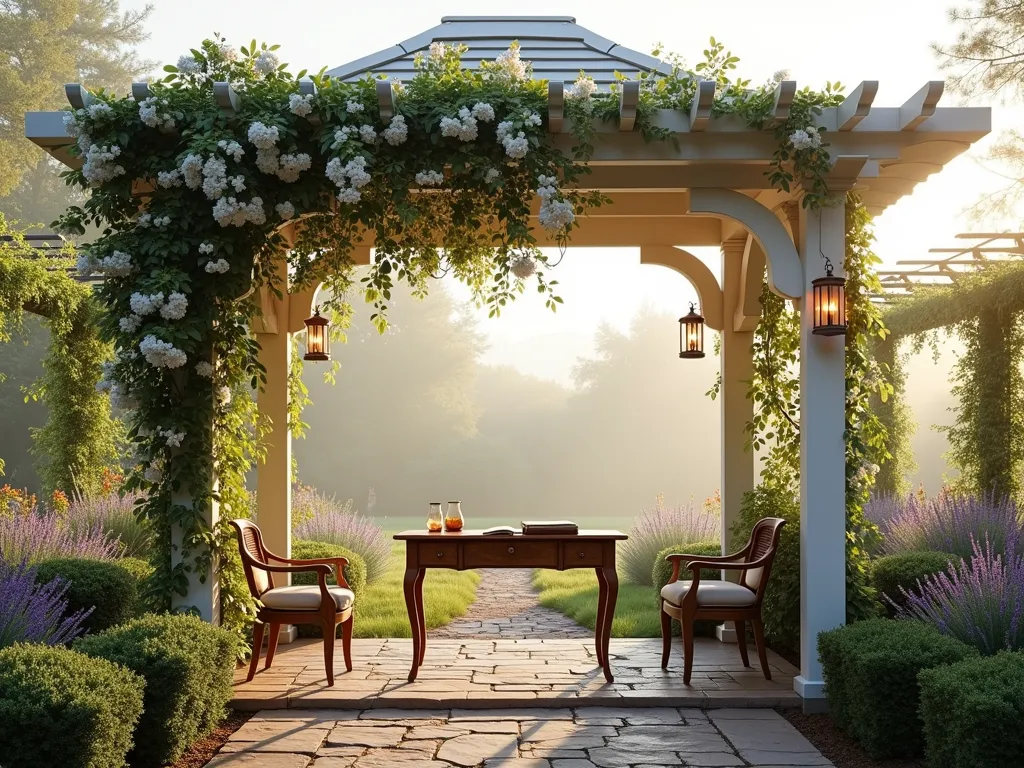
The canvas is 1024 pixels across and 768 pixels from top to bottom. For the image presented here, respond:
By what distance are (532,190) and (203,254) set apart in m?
1.77

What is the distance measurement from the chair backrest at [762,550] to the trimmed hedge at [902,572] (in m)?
0.88

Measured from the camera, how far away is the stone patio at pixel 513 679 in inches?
217

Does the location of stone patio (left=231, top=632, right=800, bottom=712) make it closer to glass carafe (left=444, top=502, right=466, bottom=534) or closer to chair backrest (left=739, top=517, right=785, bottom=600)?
chair backrest (left=739, top=517, right=785, bottom=600)

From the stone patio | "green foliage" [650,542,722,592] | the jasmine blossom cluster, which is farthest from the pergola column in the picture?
the jasmine blossom cluster

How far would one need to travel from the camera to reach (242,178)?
16.8 ft

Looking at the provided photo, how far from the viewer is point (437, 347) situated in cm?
3161

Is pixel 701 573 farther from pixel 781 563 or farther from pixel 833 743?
pixel 833 743

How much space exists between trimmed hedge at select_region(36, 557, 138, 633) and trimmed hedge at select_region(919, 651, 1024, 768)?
4.43m

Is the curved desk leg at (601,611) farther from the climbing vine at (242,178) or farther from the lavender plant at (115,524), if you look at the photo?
the lavender plant at (115,524)

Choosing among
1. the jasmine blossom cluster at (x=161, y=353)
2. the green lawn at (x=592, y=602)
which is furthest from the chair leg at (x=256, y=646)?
the green lawn at (x=592, y=602)

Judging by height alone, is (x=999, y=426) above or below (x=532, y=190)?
below

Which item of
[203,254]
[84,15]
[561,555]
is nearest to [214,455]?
[203,254]

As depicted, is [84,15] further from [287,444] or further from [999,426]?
[999,426]

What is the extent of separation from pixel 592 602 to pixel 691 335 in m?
3.16
